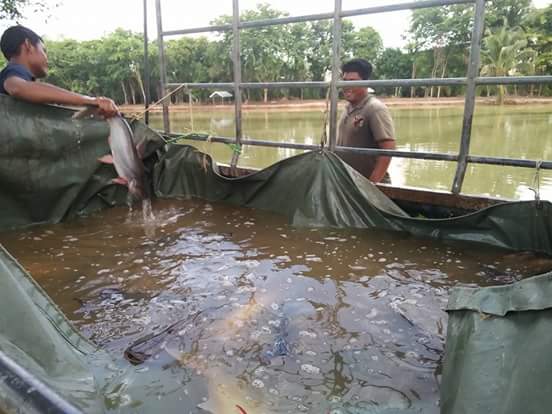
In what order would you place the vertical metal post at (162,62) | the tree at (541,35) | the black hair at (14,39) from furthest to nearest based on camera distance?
1. the tree at (541,35)
2. the vertical metal post at (162,62)
3. the black hair at (14,39)

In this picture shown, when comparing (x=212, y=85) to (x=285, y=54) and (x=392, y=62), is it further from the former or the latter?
(x=392, y=62)

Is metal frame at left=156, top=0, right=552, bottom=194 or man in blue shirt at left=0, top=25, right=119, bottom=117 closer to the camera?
metal frame at left=156, top=0, right=552, bottom=194

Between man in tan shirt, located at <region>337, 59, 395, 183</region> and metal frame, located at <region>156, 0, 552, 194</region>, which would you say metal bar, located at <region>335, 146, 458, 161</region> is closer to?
metal frame, located at <region>156, 0, 552, 194</region>

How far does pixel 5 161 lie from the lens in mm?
4047

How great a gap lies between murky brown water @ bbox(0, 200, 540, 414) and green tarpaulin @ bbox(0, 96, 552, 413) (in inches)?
7.4

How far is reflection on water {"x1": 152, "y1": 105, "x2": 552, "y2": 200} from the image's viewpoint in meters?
10.3

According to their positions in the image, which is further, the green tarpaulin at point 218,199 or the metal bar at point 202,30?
the metal bar at point 202,30

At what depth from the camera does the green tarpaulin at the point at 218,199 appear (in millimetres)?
1505

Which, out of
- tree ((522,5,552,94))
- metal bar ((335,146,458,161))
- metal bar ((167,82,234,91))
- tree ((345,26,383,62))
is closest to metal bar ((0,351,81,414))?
metal bar ((335,146,458,161))

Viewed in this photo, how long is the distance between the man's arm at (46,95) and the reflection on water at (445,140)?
177cm

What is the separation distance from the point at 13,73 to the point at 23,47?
34 centimetres

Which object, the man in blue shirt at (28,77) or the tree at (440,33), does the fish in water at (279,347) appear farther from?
the tree at (440,33)

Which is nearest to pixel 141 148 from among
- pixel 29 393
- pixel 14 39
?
pixel 14 39

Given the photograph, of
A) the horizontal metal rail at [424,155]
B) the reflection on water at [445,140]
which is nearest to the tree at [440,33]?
the reflection on water at [445,140]
